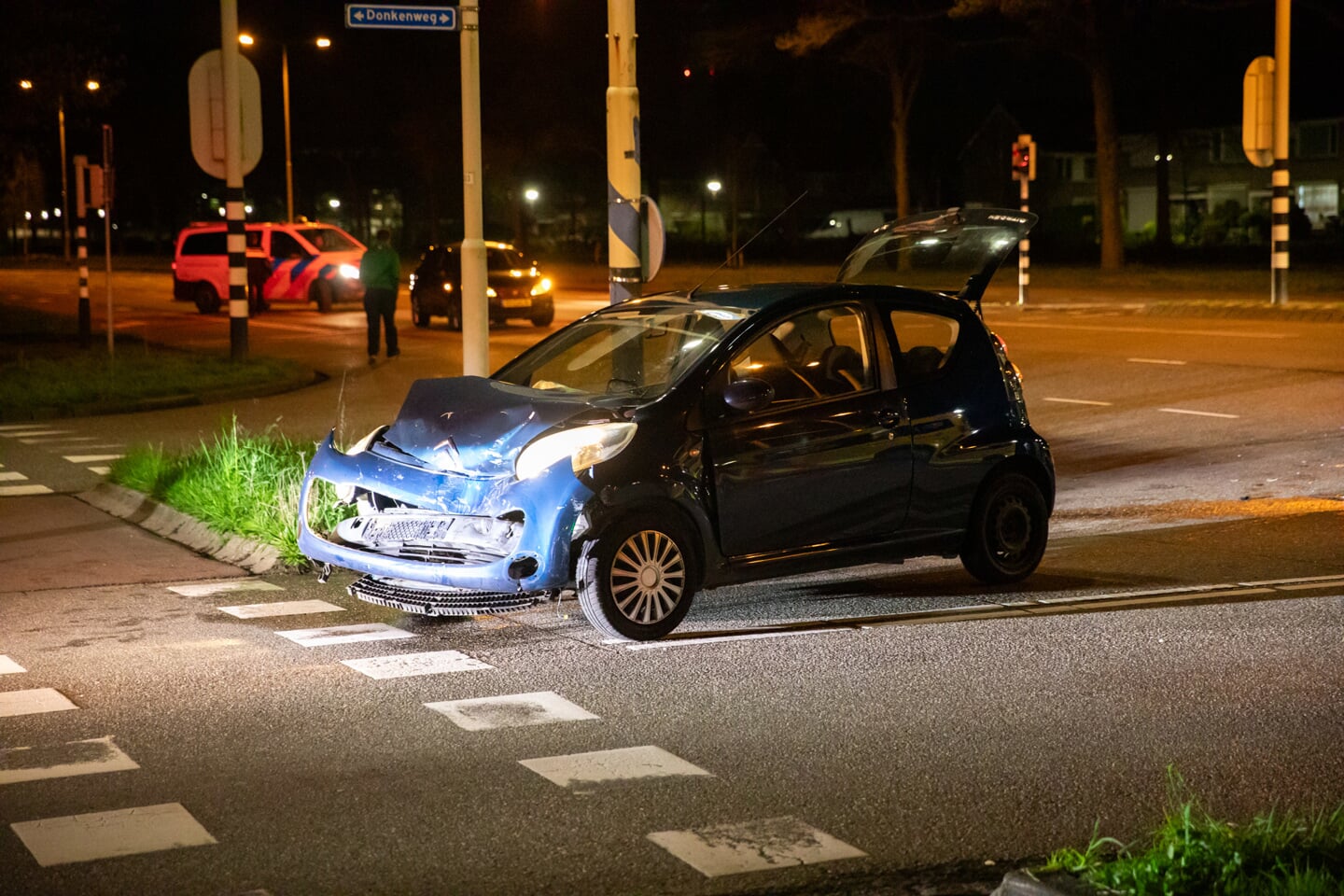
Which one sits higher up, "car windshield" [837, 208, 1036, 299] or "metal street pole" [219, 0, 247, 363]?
"metal street pole" [219, 0, 247, 363]

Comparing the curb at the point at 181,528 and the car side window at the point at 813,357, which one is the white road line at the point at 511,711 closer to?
the car side window at the point at 813,357

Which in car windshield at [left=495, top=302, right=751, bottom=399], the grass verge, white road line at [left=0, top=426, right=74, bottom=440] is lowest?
white road line at [left=0, top=426, right=74, bottom=440]

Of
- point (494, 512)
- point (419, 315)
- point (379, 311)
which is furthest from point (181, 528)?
point (419, 315)

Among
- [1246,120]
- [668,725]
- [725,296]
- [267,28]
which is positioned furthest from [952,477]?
[267,28]

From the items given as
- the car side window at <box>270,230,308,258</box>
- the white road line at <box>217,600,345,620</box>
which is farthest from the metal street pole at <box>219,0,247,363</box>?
the car side window at <box>270,230,308,258</box>

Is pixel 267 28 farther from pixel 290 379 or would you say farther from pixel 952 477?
pixel 952 477

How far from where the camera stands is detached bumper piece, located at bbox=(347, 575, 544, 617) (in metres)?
8.09

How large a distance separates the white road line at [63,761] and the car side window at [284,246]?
110 feet

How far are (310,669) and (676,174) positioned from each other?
85.7m

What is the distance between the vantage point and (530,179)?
7862cm

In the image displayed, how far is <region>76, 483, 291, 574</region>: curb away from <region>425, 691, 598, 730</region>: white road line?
3.41 m

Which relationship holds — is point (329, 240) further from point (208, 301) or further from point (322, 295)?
point (208, 301)

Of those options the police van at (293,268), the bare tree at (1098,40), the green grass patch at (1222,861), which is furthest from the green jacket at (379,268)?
the bare tree at (1098,40)

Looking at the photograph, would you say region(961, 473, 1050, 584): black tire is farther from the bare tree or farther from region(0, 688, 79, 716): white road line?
the bare tree
